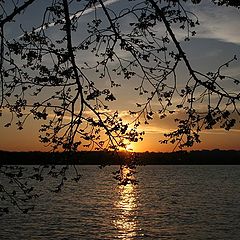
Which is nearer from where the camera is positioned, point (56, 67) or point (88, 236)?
point (56, 67)

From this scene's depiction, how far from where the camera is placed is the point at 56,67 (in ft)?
21.4

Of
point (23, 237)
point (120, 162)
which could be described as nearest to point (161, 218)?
point (23, 237)

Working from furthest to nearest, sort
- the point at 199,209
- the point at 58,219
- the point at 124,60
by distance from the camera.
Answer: the point at 199,209 → the point at 58,219 → the point at 124,60

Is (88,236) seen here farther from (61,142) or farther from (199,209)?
(61,142)

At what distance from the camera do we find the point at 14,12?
593cm

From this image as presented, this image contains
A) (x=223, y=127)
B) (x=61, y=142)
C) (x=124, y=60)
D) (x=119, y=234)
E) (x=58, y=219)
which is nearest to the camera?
(x=223, y=127)

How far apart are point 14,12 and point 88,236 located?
100ft

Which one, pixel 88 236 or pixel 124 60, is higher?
pixel 124 60

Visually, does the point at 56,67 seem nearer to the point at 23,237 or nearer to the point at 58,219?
the point at 23,237

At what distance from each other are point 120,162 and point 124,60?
55.4 inches

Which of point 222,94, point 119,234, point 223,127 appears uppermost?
point 222,94

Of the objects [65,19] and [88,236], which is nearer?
[65,19]

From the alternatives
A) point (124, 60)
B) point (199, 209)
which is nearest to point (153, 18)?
point (124, 60)

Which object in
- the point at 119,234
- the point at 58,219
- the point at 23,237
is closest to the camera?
the point at 23,237
